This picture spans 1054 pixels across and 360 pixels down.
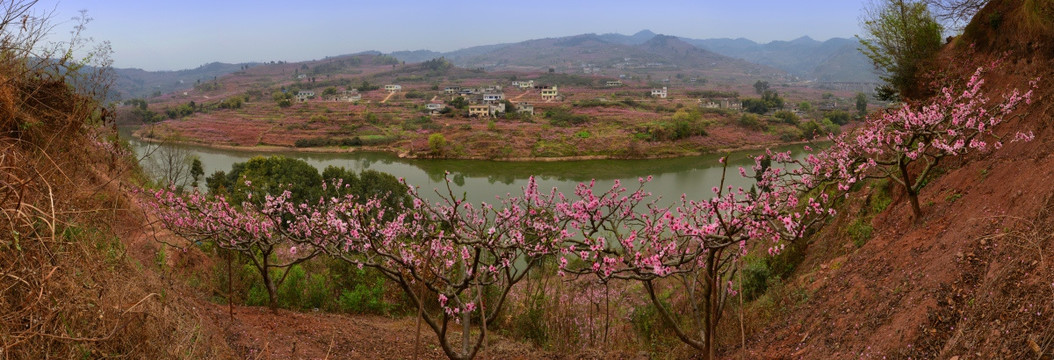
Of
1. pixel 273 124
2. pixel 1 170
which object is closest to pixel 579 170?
pixel 1 170

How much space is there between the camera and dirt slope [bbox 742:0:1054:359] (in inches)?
126

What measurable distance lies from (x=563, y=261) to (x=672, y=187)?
786 inches

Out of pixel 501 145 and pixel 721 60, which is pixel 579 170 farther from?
pixel 721 60

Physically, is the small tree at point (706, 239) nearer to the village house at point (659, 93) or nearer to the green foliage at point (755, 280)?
the green foliage at point (755, 280)

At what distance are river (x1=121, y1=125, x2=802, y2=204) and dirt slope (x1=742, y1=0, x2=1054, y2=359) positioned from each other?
42.8 feet

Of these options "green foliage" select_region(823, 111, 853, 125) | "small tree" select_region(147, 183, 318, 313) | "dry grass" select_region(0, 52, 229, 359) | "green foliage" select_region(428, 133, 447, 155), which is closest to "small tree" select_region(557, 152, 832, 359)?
"dry grass" select_region(0, 52, 229, 359)

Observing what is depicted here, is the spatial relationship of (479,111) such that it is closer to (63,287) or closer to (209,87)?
(63,287)

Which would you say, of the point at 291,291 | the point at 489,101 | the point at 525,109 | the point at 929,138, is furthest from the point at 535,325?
the point at 489,101

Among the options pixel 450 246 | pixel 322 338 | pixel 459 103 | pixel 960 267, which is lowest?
pixel 322 338

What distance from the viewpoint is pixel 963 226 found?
16.2 feet

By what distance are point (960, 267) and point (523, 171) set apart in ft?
82.5

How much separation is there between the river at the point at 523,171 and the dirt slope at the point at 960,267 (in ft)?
42.8

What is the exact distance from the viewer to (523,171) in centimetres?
2894

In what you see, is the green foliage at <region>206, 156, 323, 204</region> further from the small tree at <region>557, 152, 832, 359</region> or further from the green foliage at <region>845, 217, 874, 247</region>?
the green foliage at <region>845, 217, 874, 247</region>
